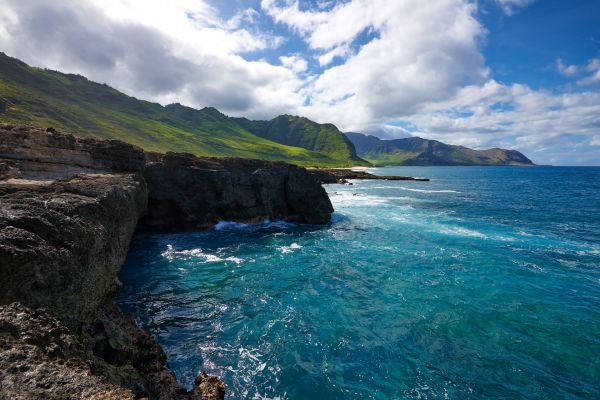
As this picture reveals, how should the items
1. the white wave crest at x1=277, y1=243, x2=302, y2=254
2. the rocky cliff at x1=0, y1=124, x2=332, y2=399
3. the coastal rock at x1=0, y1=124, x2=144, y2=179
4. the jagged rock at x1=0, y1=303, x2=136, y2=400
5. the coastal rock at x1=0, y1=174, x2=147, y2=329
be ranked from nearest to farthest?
the jagged rock at x1=0, y1=303, x2=136, y2=400 < the rocky cliff at x1=0, y1=124, x2=332, y2=399 < the coastal rock at x1=0, y1=174, x2=147, y2=329 < the coastal rock at x1=0, y1=124, x2=144, y2=179 < the white wave crest at x1=277, y1=243, x2=302, y2=254

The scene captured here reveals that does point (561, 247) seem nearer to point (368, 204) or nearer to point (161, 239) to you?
point (368, 204)

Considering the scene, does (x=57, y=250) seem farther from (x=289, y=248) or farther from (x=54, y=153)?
(x=289, y=248)

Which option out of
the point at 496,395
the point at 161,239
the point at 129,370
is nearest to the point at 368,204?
the point at 161,239

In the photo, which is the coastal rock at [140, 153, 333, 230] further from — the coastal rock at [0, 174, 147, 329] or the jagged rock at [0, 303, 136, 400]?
the jagged rock at [0, 303, 136, 400]

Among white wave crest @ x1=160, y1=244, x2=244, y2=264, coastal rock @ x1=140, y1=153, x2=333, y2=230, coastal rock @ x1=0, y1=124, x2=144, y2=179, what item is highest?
coastal rock @ x1=0, y1=124, x2=144, y2=179

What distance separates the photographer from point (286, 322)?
60.5 ft

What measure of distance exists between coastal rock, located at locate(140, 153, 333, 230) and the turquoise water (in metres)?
5.14

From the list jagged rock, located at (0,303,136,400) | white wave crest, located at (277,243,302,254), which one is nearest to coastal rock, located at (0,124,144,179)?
white wave crest, located at (277,243,302,254)

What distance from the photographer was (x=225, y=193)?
45344mm

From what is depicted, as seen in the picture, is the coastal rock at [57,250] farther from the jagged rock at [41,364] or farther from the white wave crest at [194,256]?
the white wave crest at [194,256]

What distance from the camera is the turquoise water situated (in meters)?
14.0

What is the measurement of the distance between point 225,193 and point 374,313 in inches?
1235

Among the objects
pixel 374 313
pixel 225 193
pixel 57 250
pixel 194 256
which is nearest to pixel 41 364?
pixel 57 250

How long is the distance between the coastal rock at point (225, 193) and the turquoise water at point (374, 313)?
514 cm
